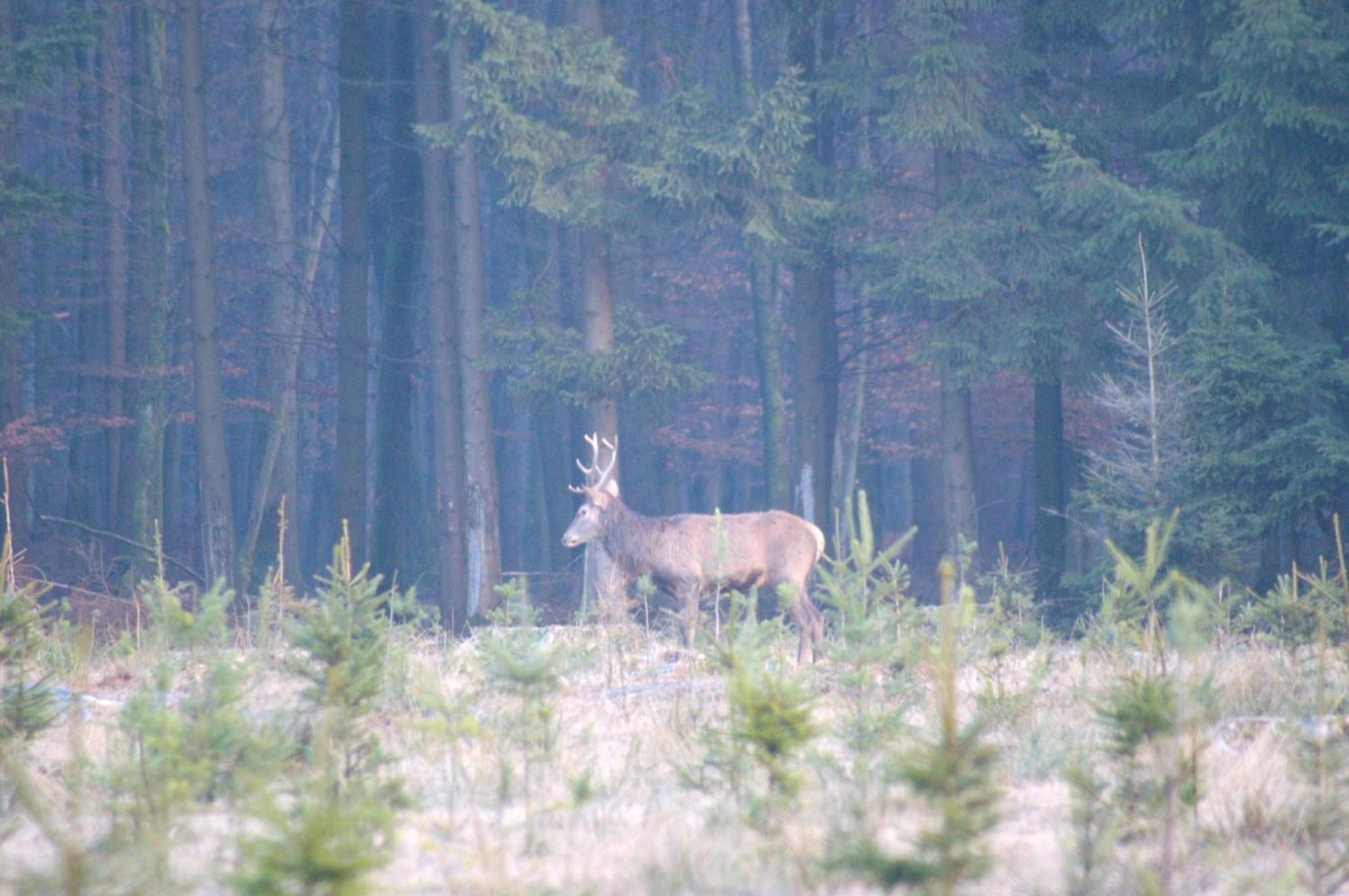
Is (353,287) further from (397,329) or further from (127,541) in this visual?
(127,541)

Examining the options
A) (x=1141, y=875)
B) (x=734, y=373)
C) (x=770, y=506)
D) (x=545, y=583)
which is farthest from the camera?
(x=734, y=373)

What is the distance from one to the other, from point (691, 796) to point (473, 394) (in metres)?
12.7

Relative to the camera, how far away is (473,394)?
17.6m

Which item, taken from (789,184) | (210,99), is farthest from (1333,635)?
(210,99)

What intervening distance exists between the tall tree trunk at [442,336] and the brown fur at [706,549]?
5.12 meters

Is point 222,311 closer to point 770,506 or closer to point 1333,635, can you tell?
point 770,506

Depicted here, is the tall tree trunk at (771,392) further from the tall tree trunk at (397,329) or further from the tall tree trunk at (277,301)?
the tall tree trunk at (277,301)

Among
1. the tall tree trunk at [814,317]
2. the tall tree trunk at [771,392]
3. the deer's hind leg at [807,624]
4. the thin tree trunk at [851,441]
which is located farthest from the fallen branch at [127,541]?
the thin tree trunk at [851,441]

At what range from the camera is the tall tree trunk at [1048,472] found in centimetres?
1814

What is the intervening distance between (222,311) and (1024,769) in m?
23.6

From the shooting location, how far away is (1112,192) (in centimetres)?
1443

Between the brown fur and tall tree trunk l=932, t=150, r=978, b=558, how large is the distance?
17.3ft

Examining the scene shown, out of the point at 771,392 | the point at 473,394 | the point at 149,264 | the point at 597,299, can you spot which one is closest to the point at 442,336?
the point at 473,394

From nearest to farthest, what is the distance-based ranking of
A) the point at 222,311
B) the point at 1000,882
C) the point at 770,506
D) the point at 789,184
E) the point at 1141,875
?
the point at 1141,875
the point at 1000,882
the point at 789,184
the point at 770,506
the point at 222,311
